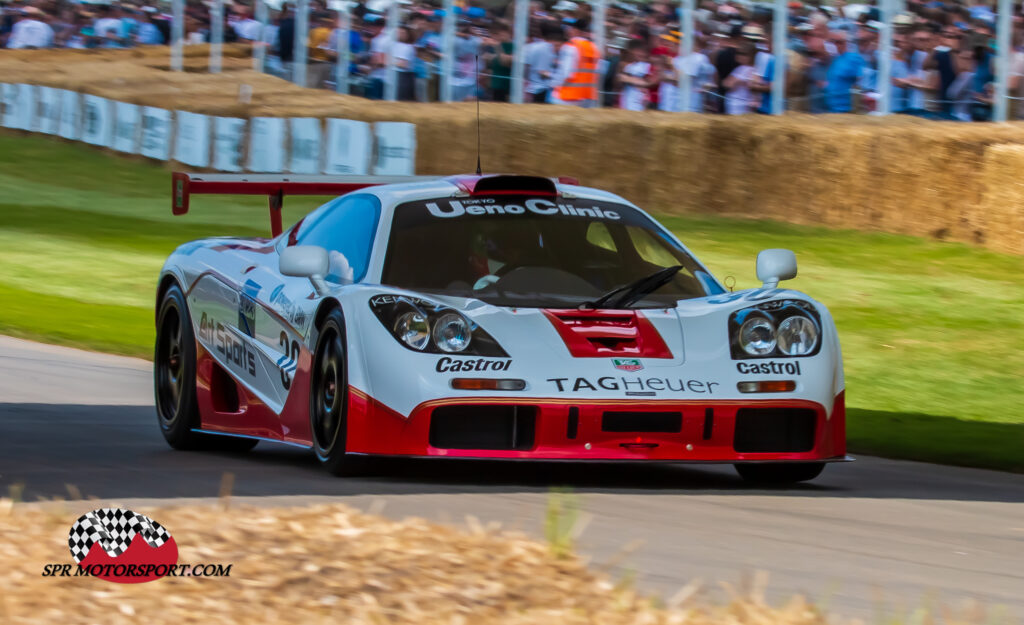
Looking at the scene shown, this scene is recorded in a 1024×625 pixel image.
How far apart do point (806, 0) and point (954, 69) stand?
210 cm

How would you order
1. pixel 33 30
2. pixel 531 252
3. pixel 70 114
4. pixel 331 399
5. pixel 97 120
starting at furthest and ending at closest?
pixel 33 30, pixel 70 114, pixel 97 120, pixel 531 252, pixel 331 399

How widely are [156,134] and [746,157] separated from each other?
11.3m

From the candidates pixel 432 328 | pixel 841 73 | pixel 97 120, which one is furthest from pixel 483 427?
pixel 97 120

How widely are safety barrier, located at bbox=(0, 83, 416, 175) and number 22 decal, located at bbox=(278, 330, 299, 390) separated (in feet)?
45.6

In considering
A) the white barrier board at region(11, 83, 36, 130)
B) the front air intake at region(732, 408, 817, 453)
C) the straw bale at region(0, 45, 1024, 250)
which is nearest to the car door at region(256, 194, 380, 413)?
the front air intake at region(732, 408, 817, 453)

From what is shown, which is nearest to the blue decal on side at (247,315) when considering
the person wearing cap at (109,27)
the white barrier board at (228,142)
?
the white barrier board at (228,142)

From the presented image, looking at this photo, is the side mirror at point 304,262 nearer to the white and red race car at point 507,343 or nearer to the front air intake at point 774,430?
the white and red race car at point 507,343

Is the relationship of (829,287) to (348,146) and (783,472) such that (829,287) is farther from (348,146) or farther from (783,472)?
(783,472)

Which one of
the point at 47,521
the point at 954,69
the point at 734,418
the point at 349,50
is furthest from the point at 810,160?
the point at 47,521

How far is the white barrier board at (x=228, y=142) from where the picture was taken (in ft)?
85.8

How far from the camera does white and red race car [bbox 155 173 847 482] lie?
6.43 m

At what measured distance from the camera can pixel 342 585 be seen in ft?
13.2

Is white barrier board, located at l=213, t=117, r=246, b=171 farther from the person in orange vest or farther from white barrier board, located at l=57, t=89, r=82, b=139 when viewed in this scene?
the person in orange vest

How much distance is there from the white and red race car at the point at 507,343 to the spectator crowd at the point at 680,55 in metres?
10.9
